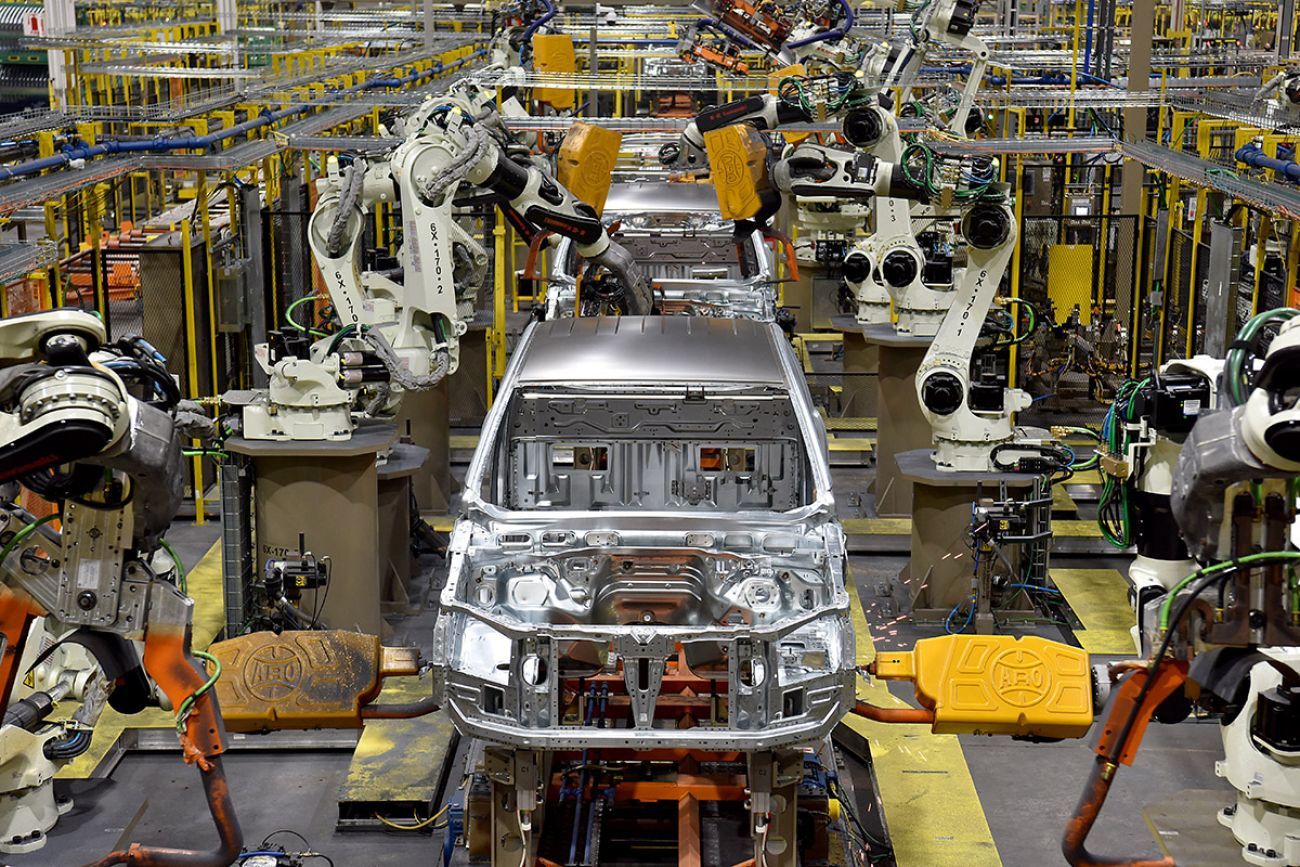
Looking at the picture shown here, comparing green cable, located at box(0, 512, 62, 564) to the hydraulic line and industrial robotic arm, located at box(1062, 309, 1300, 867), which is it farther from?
industrial robotic arm, located at box(1062, 309, 1300, 867)

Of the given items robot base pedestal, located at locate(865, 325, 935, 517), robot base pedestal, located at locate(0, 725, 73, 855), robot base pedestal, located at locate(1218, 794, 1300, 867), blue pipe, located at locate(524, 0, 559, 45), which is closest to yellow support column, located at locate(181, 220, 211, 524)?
robot base pedestal, located at locate(0, 725, 73, 855)

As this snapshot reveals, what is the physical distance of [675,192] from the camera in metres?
13.4

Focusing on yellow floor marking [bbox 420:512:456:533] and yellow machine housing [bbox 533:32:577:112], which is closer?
yellow floor marking [bbox 420:512:456:533]

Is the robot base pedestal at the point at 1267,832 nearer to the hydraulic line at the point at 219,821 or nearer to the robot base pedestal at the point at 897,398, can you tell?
the hydraulic line at the point at 219,821

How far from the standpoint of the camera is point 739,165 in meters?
9.63

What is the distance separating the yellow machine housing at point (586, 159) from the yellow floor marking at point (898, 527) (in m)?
2.74

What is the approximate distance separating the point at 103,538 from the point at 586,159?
602 cm

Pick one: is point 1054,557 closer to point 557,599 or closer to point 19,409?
point 557,599

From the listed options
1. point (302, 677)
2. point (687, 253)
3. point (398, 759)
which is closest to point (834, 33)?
point (687, 253)

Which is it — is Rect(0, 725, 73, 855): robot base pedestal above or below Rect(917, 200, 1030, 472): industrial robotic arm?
below

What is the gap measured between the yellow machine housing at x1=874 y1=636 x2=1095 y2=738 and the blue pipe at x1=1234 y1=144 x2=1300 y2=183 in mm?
4126

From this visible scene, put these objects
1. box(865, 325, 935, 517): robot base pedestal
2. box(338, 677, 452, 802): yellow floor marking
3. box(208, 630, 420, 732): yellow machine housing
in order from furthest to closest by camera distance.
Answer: box(865, 325, 935, 517): robot base pedestal
box(338, 677, 452, 802): yellow floor marking
box(208, 630, 420, 732): yellow machine housing

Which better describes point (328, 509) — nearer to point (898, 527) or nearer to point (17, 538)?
point (17, 538)

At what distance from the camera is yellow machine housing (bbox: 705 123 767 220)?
963 cm
